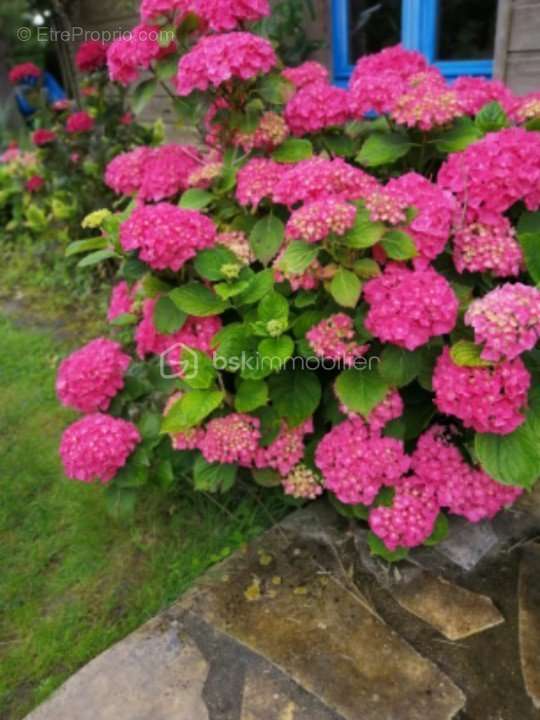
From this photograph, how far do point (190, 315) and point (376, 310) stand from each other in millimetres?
623

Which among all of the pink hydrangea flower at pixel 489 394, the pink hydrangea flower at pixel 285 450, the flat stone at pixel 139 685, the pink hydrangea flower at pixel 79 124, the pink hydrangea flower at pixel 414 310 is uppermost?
the pink hydrangea flower at pixel 414 310

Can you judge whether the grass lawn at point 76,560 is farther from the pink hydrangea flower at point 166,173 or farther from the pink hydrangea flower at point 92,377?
the pink hydrangea flower at point 166,173

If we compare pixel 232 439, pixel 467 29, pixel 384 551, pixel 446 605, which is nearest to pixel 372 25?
pixel 467 29

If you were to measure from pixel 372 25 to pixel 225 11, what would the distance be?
6.43 ft

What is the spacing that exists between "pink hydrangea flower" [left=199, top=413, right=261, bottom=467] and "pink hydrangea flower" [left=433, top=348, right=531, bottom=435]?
20.9 inches

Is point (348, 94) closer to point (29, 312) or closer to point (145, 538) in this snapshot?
point (145, 538)

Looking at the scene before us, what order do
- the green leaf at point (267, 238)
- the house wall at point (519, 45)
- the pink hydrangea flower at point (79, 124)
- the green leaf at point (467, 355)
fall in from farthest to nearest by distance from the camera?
the pink hydrangea flower at point (79, 124) < the house wall at point (519, 45) < the green leaf at point (267, 238) < the green leaf at point (467, 355)

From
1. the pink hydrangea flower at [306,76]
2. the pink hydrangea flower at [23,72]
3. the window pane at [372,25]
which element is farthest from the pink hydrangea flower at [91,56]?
the pink hydrangea flower at [306,76]

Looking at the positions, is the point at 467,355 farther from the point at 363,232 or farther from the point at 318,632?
the point at 318,632

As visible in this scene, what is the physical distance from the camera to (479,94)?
1.91 m

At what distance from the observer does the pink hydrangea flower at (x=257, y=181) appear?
1.75 m

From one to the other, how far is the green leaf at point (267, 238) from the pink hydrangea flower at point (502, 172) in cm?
49

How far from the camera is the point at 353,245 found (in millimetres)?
1484

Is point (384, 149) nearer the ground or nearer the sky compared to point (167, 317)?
nearer the sky
